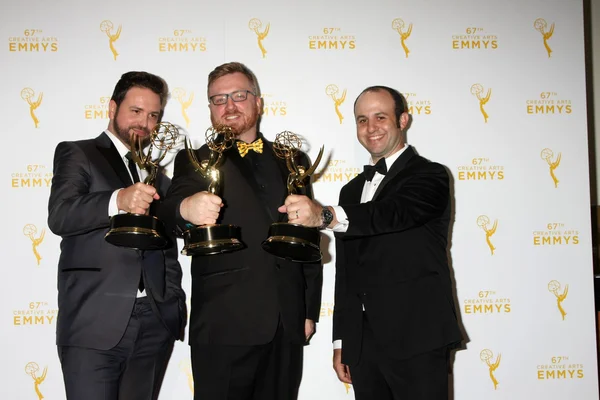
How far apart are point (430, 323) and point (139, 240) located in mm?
1378

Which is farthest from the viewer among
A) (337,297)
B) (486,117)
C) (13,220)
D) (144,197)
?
(486,117)

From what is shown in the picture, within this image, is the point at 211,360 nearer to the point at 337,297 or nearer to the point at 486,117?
the point at 337,297

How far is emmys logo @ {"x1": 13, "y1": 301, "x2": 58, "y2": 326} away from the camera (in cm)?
335

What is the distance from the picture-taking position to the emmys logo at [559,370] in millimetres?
3547

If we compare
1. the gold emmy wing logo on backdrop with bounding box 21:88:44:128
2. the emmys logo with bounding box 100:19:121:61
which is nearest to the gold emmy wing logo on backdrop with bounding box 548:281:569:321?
the emmys logo with bounding box 100:19:121:61

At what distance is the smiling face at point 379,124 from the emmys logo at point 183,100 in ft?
4.03

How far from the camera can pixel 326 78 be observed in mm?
3562

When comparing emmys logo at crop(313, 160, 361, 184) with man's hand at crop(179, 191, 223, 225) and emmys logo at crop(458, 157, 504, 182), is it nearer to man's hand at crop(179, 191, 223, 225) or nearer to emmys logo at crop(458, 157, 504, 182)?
emmys logo at crop(458, 157, 504, 182)

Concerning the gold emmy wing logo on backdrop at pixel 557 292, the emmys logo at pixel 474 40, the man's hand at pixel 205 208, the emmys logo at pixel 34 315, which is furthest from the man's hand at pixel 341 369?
the emmys logo at pixel 474 40

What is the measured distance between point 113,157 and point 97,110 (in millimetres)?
914

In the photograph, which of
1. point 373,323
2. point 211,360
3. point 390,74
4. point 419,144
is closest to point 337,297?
point 373,323

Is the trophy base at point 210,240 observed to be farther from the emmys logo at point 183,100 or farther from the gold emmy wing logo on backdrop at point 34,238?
the gold emmy wing logo on backdrop at point 34,238

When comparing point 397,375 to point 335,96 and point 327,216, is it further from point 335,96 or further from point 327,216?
point 335,96

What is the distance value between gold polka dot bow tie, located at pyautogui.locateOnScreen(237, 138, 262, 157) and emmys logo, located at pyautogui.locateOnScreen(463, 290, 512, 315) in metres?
1.85
